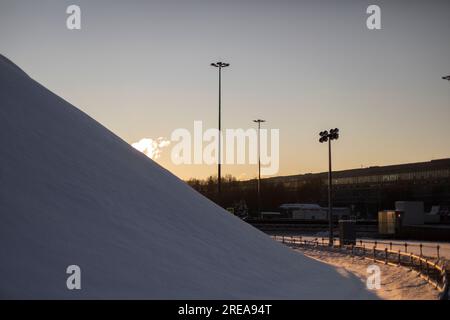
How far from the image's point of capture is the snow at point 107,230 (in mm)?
12695

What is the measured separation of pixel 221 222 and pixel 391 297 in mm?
7915

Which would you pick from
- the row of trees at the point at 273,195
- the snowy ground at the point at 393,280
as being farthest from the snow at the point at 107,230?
the row of trees at the point at 273,195

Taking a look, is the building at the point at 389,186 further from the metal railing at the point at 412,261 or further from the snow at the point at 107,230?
the snow at the point at 107,230

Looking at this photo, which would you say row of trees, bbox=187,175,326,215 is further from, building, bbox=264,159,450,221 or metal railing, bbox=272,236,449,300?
metal railing, bbox=272,236,449,300

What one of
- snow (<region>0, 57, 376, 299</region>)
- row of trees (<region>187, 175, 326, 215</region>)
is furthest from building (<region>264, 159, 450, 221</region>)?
snow (<region>0, 57, 376, 299</region>)

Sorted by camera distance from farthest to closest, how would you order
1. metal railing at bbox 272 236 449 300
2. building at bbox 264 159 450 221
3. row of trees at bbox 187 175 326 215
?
row of trees at bbox 187 175 326 215 → building at bbox 264 159 450 221 → metal railing at bbox 272 236 449 300

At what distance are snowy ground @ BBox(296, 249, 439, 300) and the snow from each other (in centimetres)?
83

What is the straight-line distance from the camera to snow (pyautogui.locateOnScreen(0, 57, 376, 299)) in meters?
12.7

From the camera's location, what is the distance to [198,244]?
17.5 m

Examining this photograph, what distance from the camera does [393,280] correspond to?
19312 mm

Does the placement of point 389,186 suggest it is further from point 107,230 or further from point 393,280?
point 107,230

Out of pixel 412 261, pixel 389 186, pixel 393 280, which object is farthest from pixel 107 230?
pixel 389 186

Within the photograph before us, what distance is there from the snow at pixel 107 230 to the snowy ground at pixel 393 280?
0.83m

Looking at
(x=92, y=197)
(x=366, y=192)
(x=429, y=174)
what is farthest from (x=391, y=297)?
(x=366, y=192)
